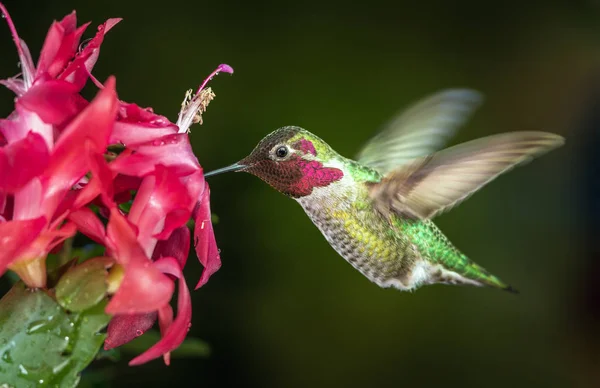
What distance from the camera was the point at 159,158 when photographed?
2.45 feet

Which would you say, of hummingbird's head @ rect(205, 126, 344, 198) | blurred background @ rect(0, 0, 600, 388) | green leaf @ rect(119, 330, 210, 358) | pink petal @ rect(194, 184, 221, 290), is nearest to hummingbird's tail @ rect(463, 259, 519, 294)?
hummingbird's head @ rect(205, 126, 344, 198)

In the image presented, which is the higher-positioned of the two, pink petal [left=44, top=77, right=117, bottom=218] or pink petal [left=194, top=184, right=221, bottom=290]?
pink petal [left=44, top=77, right=117, bottom=218]

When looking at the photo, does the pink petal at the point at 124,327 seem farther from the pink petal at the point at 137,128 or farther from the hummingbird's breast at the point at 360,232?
the hummingbird's breast at the point at 360,232

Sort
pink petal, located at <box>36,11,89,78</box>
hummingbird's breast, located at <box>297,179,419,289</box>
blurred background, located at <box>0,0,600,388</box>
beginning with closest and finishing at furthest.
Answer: pink petal, located at <box>36,11,89,78</box>
hummingbird's breast, located at <box>297,179,419,289</box>
blurred background, located at <box>0,0,600,388</box>

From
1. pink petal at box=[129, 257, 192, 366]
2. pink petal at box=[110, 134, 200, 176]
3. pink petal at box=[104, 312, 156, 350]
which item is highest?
pink petal at box=[110, 134, 200, 176]

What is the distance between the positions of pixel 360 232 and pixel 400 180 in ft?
0.34

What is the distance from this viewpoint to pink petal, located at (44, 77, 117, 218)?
2.28 feet

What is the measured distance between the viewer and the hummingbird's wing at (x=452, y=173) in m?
0.99

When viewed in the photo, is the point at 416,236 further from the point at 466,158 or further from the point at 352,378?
the point at 352,378

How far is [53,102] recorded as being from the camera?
0.73m

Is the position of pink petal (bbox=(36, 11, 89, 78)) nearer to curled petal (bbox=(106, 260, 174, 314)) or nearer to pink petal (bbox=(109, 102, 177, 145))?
pink petal (bbox=(109, 102, 177, 145))

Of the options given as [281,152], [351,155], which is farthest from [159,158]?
[351,155]

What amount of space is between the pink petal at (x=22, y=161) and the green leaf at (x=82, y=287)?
0.10 metres

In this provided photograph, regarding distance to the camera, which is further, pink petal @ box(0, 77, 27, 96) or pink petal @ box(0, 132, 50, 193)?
pink petal @ box(0, 77, 27, 96)
